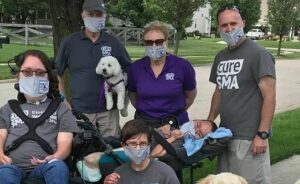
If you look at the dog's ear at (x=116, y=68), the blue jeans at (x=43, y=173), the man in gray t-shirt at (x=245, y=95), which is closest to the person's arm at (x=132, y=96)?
the dog's ear at (x=116, y=68)

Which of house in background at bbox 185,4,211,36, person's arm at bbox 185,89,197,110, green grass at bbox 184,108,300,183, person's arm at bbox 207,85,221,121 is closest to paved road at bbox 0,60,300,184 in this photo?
green grass at bbox 184,108,300,183

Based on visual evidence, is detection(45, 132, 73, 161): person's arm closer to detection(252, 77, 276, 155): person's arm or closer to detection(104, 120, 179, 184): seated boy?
detection(104, 120, 179, 184): seated boy

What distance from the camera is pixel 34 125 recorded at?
13.3 ft

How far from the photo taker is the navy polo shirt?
5.34m

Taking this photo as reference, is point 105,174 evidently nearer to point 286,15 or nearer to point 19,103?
point 19,103

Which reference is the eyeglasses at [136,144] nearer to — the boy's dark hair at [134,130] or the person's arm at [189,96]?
the boy's dark hair at [134,130]

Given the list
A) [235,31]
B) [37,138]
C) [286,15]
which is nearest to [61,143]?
[37,138]

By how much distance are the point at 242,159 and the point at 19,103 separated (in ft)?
6.36

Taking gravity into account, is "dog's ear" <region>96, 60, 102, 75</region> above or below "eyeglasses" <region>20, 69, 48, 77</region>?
below

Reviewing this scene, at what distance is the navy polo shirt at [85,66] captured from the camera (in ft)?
17.5

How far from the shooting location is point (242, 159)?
4.51 meters

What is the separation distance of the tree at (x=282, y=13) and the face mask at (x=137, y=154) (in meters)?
31.7

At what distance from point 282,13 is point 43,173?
3253 centimetres

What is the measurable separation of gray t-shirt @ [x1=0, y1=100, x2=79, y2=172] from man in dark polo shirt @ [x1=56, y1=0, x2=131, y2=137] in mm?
1118
